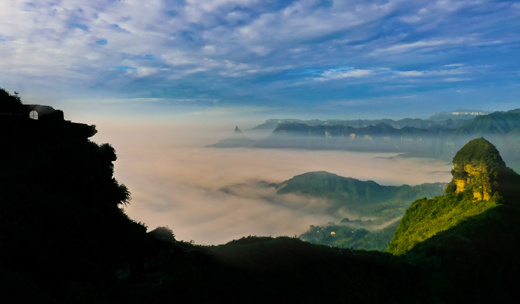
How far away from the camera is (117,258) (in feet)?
64.2

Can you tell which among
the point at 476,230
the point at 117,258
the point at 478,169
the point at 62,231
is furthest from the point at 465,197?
the point at 62,231

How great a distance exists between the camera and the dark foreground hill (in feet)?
53.0

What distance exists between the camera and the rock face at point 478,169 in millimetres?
77188

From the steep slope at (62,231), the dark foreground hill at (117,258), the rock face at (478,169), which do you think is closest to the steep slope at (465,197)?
the rock face at (478,169)

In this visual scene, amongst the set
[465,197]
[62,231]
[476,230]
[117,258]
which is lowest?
[476,230]

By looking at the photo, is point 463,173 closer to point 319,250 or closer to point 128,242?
point 319,250

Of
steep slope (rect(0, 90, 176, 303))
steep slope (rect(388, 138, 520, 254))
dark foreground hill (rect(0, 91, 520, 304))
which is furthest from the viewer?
steep slope (rect(388, 138, 520, 254))

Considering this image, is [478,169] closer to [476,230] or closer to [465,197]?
[465,197]

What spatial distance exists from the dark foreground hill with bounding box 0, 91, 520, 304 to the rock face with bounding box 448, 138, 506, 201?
35.2 m

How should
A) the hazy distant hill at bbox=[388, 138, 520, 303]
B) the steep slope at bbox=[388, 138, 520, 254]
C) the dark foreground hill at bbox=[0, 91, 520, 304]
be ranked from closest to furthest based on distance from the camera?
the dark foreground hill at bbox=[0, 91, 520, 304]
the hazy distant hill at bbox=[388, 138, 520, 303]
the steep slope at bbox=[388, 138, 520, 254]

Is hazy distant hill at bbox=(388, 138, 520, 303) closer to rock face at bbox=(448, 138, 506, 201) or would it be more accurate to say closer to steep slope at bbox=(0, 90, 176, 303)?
rock face at bbox=(448, 138, 506, 201)

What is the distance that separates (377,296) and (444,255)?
22836mm

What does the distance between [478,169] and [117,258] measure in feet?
322

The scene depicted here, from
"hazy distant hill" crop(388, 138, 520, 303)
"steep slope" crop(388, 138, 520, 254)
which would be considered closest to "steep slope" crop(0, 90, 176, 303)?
"hazy distant hill" crop(388, 138, 520, 303)
